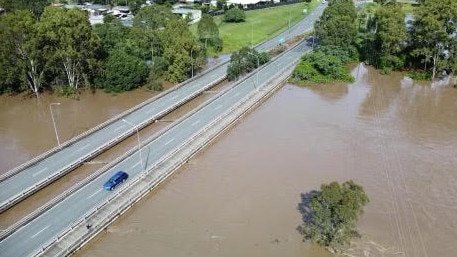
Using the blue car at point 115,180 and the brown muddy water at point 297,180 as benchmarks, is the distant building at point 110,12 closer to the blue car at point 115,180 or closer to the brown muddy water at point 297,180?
the brown muddy water at point 297,180

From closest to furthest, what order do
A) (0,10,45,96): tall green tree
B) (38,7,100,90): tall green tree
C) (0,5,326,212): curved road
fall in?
(0,5,326,212): curved road < (0,10,45,96): tall green tree < (38,7,100,90): tall green tree

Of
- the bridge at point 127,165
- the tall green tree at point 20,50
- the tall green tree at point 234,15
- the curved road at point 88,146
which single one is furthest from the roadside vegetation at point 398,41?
the tall green tree at point 20,50

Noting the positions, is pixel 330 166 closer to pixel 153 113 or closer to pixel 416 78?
pixel 153 113

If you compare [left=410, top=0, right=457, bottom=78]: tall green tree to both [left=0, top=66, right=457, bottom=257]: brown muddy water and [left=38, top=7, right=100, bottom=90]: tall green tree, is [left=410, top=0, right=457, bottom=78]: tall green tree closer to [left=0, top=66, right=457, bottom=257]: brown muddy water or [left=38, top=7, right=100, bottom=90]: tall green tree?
[left=0, top=66, right=457, bottom=257]: brown muddy water

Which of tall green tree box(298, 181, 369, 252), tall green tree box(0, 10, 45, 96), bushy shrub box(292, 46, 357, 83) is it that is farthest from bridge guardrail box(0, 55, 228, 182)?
tall green tree box(298, 181, 369, 252)

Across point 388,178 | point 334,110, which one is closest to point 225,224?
point 388,178

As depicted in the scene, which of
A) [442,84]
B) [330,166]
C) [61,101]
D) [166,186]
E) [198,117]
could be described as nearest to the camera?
[166,186]

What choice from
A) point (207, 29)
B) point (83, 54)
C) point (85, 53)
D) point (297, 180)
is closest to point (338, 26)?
point (207, 29)
